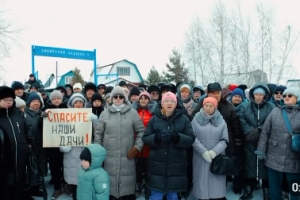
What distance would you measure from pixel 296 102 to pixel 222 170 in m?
1.59

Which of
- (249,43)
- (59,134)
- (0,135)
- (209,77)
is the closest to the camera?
(0,135)

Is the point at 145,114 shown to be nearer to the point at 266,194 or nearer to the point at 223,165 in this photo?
the point at 223,165

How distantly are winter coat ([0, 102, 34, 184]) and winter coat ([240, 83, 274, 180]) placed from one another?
364cm

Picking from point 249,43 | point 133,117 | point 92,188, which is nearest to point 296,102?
point 133,117

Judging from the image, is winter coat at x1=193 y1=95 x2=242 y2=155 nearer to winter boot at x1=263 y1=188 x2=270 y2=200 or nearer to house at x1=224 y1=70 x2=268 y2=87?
winter boot at x1=263 y1=188 x2=270 y2=200

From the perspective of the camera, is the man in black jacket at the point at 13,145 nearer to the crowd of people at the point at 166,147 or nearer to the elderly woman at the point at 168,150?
the crowd of people at the point at 166,147

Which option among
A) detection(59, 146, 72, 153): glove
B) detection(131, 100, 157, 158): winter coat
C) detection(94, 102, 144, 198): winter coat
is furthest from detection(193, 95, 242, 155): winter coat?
detection(59, 146, 72, 153): glove

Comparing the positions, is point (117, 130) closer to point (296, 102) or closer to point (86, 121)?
point (86, 121)

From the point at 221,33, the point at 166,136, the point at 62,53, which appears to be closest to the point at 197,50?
the point at 221,33

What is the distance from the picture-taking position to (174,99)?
4723 mm
